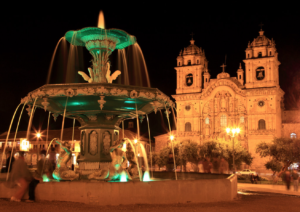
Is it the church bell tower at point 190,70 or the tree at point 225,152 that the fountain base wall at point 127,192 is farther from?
the church bell tower at point 190,70

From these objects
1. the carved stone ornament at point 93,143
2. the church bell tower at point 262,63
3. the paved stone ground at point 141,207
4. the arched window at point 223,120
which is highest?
the church bell tower at point 262,63

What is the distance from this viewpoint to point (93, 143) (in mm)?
9227

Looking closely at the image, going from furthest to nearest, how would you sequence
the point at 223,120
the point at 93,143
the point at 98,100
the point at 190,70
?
the point at 190,70
the point at 223,120
the point at 93,143
the point at 98,100

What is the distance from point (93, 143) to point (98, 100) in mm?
1482

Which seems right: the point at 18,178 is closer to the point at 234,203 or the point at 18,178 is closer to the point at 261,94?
the point at 234,203

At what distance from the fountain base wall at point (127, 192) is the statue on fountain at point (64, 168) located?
5.41 ft

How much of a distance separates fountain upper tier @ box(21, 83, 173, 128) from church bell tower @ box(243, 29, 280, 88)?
4100cm

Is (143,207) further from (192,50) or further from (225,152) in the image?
(192,50)

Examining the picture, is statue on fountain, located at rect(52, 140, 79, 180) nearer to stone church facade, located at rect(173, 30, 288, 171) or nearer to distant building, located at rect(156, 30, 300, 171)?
distant building, located at rect(156, 30, 300, 171)

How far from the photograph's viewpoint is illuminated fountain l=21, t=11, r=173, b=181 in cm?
814

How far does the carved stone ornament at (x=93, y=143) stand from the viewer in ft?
30.0

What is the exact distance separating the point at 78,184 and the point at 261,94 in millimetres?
44328

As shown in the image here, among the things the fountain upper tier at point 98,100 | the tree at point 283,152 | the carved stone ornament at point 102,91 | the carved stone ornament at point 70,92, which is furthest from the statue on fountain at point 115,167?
the tree at point 283,152

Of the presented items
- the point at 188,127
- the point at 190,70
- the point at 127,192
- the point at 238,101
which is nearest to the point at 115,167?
the point at 127,192
